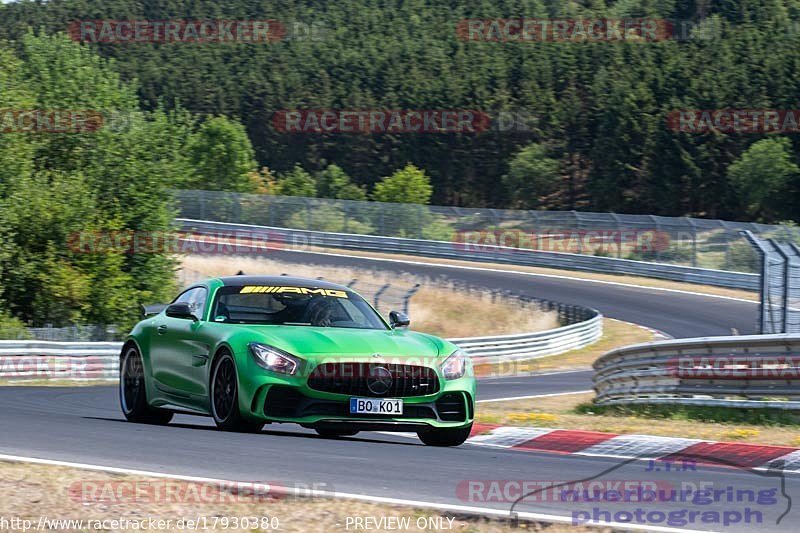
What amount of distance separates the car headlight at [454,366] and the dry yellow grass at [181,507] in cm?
314

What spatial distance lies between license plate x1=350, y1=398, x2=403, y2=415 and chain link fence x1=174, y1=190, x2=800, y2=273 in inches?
1165

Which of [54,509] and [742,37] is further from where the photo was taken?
[742,37]

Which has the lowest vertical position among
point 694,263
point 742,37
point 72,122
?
point 694,263

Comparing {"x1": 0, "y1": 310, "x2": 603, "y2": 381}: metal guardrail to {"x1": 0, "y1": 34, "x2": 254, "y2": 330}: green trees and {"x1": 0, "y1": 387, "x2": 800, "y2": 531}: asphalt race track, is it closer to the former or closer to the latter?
{"x1": 0, "y1": 34, "x2": 254, "y2": 330}: green trees

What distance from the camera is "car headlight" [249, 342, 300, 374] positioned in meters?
8.33

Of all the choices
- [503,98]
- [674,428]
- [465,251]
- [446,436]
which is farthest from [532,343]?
[503,98]

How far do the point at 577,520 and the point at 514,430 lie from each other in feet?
15.6

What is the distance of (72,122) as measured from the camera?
39875 mm

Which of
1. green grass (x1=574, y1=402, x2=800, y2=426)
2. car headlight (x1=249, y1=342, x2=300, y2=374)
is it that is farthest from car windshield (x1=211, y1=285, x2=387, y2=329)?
green grass (x1=574, y1=402, x2=800, y2=426)

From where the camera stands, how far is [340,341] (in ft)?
28.3

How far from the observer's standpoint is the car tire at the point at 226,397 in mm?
8492

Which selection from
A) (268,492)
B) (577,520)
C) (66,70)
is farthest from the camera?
(66,70)

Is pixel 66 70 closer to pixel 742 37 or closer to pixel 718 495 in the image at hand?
pixel 718 495

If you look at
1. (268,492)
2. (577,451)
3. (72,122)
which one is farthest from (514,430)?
(72,122)
